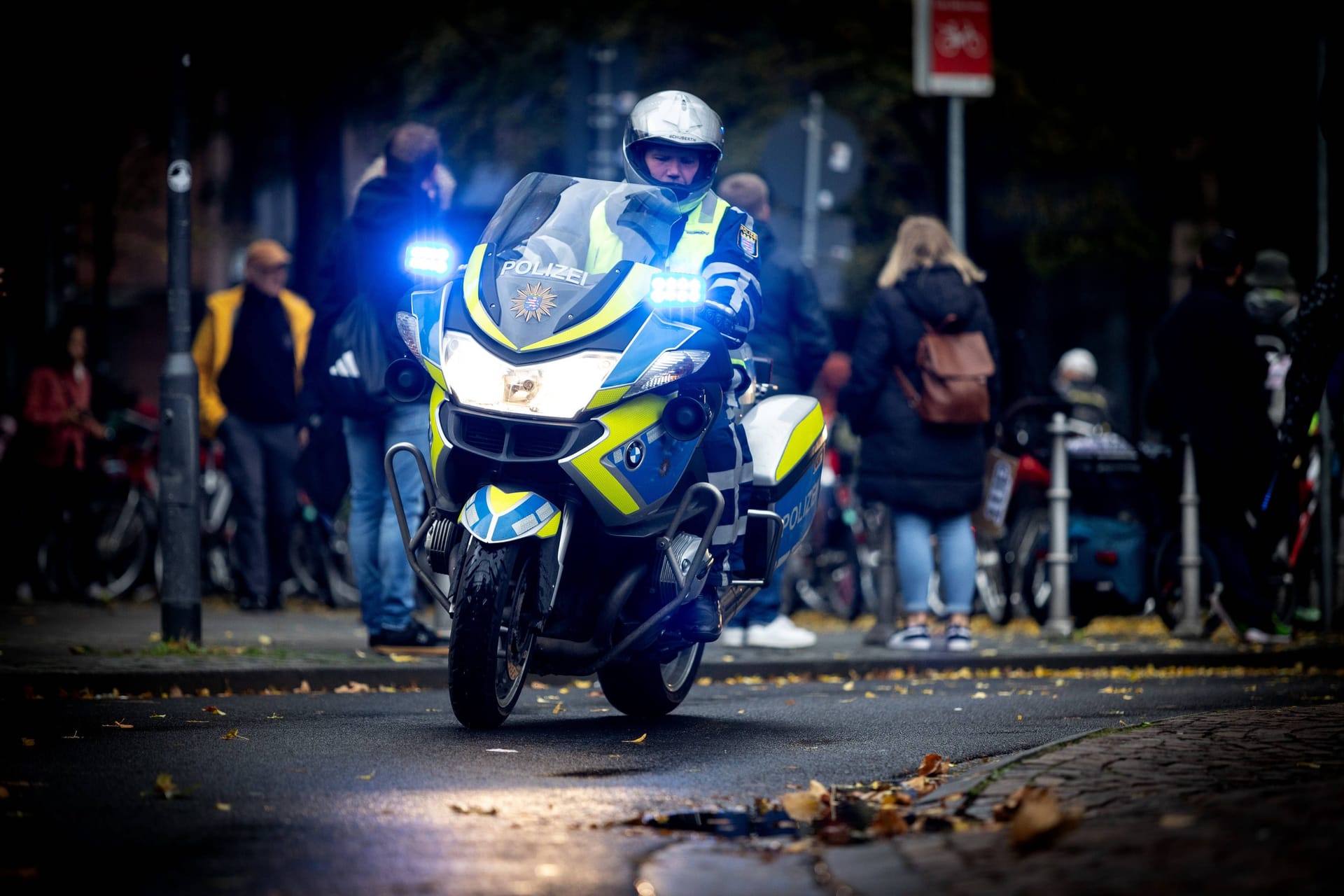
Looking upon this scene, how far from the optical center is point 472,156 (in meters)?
24.7

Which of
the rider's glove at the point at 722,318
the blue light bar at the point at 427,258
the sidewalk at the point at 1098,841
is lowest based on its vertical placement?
the sidewalk at the point at 1098,841

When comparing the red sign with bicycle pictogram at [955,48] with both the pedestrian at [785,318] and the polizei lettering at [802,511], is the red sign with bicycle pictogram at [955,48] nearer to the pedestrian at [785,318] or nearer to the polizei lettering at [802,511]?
the pedestrian at [785,318]

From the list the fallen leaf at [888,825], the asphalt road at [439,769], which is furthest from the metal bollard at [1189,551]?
the fallen leaf at [888,825]

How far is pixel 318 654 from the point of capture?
9.97m

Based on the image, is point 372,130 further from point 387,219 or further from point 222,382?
point 387,219

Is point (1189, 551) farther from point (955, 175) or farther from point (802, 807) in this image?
point (802, 807)

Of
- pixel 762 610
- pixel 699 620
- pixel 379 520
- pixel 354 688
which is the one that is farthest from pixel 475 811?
pixel 762 610

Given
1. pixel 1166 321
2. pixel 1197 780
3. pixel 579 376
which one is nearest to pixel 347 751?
pixel 579 376

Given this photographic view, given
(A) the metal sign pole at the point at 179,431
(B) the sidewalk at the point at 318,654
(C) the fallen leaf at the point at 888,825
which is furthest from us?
(A) the metal sign pole at the point at 179,431

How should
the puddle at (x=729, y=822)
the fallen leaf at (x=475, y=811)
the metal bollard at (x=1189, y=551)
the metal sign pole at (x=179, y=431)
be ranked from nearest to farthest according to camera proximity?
the puddle at (x=729, y=822) < the fallen leaf at (x=475, y=811) < the metal sign pole at (x=179, y=431) < the metal bollard at (x=1189, y=551)

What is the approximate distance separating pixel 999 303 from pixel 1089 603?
14738 mm

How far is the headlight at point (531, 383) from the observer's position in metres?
6.75

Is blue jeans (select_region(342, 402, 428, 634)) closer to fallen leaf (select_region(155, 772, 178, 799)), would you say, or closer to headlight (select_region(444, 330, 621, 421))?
headlight (select_region(444, 330, 621, 421))

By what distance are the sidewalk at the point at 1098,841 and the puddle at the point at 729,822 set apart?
0.15m
